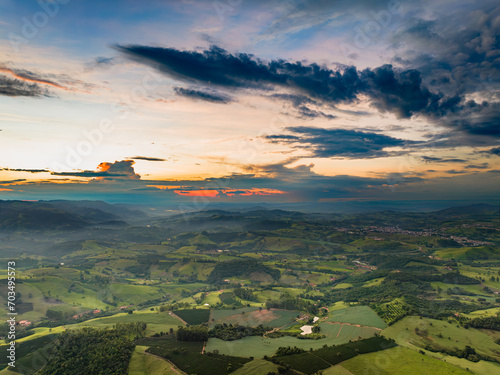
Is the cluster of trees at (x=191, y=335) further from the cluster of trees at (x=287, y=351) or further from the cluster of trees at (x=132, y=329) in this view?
the cluster of trees at (x=287, y=351)

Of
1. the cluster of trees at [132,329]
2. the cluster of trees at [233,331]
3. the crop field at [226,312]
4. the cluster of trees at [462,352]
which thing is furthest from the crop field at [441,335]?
the cluster of trees at [132,329]

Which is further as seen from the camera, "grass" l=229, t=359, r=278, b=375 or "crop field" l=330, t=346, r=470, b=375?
"crop field" l=330, t=346, r=470, b=375

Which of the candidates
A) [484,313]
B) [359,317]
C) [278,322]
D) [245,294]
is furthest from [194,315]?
[484,313]

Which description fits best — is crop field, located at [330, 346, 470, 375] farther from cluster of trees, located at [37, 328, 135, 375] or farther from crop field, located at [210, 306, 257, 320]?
crop field, located at [210, 306, 257, 320]

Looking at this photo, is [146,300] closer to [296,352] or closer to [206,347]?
[206,347]

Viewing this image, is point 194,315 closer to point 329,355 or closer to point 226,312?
point 226,312

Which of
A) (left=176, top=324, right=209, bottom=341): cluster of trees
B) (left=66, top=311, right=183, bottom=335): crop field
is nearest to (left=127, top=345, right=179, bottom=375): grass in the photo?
(left=176, top=324, right=209, bottom=341): cluster of trees
